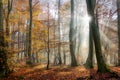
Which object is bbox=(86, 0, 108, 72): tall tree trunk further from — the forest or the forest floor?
the forest

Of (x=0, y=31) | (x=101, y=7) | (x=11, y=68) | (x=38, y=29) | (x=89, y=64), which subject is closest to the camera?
(x=0, y=31)

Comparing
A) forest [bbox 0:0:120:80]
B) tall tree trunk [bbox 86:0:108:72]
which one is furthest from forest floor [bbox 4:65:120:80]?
forest [bbox 0:0:120:80]

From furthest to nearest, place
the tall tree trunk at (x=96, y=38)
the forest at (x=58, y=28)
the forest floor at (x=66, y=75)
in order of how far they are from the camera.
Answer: the forest at (x=58, y=28), the tall tree trunk at (x=96, y=38), the forest floor at (x=66, y=75)

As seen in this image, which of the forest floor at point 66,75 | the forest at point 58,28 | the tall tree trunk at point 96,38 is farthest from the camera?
the forest at point 58,28

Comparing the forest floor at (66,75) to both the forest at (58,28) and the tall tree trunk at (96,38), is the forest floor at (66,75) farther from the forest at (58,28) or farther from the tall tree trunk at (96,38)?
the forest at (58,28)

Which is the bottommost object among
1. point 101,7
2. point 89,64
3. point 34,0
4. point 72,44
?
point 89,64

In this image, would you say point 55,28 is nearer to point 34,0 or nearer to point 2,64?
point 34,0

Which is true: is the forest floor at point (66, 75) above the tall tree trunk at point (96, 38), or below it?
below

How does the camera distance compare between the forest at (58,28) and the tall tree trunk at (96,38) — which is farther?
the forest at (58,28)

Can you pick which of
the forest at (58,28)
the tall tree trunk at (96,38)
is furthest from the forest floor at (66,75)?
the forest at (58,28)

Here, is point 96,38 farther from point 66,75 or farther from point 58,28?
point 58,28

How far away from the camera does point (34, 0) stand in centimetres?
2464

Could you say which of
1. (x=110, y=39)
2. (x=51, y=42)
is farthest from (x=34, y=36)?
(x=110, y=39)

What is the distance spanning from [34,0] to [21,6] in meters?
2.51
